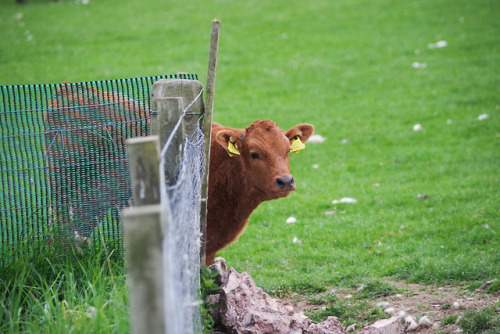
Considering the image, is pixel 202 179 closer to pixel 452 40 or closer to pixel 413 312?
pixel 413 312

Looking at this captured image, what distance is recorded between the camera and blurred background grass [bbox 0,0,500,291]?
22.8 ft

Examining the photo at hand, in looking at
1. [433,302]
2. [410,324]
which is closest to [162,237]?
[410,324]

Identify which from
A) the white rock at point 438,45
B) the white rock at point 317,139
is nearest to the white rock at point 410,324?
the white rock at point 317,139

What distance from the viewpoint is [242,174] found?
18.8 ft

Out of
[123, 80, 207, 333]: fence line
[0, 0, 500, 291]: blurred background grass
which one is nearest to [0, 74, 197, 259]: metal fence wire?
[123, 80, 207, 333]: fence line

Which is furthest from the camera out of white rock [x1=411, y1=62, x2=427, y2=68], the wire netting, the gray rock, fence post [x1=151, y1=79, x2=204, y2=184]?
white rock [x1=411, y1=62, x2=427, y2=68]

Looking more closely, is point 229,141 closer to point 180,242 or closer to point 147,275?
point 180,242

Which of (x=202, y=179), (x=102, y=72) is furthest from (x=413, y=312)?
(x=102, y=72)

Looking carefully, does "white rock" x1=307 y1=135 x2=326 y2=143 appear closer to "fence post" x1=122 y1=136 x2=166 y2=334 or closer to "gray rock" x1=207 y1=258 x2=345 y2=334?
"gray rock" x1=207 y1=258 x2=345 y2=334

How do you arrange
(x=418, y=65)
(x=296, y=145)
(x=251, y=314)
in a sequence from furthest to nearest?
(x=418, y=65) < (x=296, y=145) < (x=251, y=314)

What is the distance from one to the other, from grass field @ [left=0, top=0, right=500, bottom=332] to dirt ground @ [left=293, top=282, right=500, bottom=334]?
0.24 m

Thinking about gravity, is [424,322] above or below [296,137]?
below

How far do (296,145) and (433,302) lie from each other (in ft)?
7.08

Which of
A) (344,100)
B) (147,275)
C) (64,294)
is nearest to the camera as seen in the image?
(147,275)
